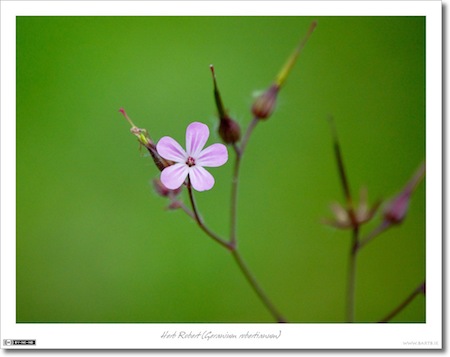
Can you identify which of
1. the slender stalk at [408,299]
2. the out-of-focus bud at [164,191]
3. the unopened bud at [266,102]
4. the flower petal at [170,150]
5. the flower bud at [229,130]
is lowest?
the slender stalk at [408,299]

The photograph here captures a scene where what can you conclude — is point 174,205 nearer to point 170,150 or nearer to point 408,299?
point 170,150

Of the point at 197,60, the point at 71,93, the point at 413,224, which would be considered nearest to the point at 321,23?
the point at 197,60

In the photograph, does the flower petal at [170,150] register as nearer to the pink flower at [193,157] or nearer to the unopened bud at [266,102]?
the pink flower at [193,157]

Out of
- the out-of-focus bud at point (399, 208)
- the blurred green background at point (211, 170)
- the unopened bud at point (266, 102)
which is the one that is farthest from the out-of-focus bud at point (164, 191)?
the out-of-focus bud at point (399, 208)

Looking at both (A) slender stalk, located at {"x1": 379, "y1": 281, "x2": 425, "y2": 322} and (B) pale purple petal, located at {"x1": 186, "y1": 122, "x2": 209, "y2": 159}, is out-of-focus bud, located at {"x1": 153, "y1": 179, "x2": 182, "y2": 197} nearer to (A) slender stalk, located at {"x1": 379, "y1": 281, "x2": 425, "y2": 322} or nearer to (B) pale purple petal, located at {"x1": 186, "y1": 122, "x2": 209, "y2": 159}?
(B) pale purple petal, located at {"x1": 186, "y1": 122, "x2": 209, "y2": 159}

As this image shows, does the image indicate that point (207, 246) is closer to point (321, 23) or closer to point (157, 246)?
point (157, 246)
